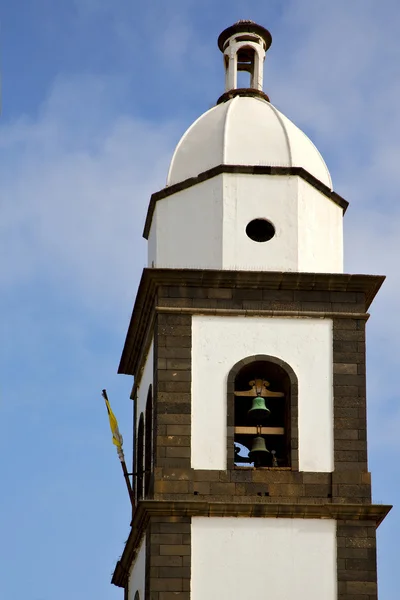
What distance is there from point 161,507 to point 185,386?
8.25ft

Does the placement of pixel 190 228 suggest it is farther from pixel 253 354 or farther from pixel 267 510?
pixel 267 510

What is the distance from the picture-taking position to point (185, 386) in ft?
128

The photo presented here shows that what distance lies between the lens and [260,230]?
40.5 meters

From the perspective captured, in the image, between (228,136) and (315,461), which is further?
(228,136)

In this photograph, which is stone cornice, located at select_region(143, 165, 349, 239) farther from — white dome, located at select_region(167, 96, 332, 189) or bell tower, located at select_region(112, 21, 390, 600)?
white dome, located at select_region(167, 96, 332, 189)

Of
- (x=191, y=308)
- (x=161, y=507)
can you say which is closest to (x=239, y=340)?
(x=191, y=308)

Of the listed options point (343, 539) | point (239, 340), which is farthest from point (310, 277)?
point (343, 539)

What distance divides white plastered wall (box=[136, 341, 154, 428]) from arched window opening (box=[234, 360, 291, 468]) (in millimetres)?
1864

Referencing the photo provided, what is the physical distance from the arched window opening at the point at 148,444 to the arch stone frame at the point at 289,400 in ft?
5.94

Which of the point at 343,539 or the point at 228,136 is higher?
the point at 228,136

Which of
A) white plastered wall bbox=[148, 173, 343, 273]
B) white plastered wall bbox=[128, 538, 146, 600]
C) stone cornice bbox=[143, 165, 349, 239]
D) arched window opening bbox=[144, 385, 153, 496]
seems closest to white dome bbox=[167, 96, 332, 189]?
stone cornice bbox=[143, 165, 349, 239]

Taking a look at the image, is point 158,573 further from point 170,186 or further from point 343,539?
point 170,186

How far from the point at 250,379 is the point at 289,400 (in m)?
1.04

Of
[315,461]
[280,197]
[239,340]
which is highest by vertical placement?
[280,197]
